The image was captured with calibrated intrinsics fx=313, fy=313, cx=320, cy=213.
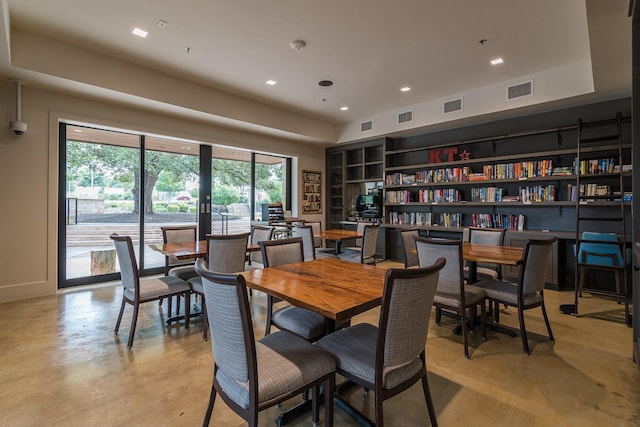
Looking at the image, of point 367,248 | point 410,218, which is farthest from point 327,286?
point 410,218

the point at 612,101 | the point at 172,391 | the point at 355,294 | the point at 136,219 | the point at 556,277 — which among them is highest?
the point at 612,101

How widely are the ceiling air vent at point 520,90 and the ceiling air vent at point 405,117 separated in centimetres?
165

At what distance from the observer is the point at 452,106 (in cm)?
526

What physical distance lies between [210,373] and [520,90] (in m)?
5.23

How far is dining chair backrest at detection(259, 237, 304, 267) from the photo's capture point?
253cm

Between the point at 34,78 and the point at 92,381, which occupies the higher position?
the point at 34,78

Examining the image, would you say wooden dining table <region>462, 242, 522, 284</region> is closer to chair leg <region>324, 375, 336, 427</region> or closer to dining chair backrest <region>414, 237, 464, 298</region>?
dining chair backrest <region>414, 237, 464, 298</region>

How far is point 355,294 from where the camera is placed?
5.46 feet

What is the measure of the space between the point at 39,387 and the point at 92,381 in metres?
0.31

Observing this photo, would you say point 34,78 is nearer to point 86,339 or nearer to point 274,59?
point 274,59

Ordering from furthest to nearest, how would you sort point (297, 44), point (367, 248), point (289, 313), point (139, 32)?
point (367, 248)
point (297, 44)
point (139, 32)
point (289, 313)

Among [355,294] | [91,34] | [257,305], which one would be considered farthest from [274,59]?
[355,294]

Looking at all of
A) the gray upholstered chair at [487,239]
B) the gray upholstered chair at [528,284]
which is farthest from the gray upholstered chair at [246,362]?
the gray upholstered chair at [487,239]

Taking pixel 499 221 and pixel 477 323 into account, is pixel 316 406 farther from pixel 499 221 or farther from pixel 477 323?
pixel 499 221
